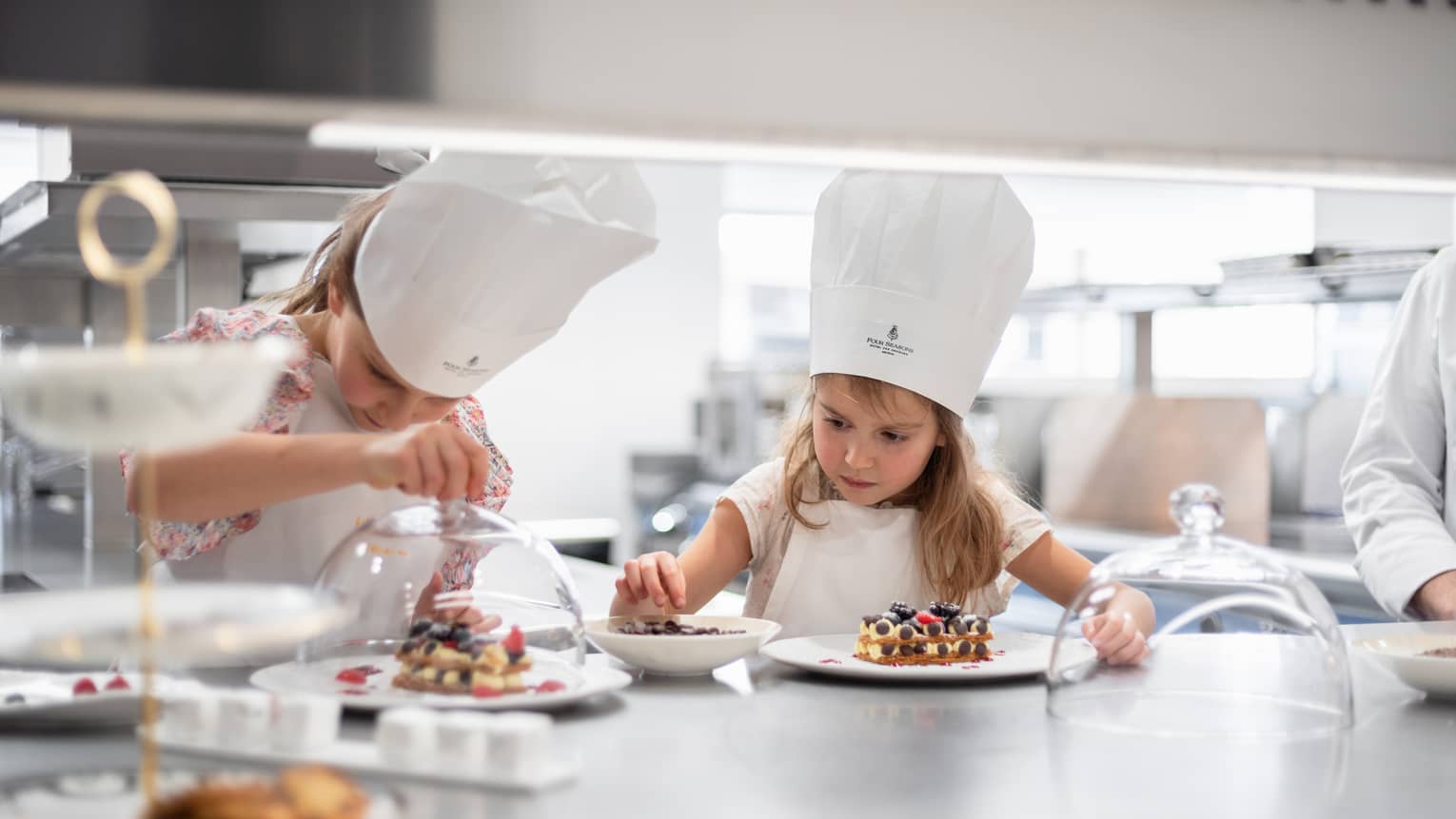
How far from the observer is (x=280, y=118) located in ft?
2.07

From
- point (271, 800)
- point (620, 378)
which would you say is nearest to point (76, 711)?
point (271, 800)

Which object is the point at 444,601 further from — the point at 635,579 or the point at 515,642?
the point at 635,579

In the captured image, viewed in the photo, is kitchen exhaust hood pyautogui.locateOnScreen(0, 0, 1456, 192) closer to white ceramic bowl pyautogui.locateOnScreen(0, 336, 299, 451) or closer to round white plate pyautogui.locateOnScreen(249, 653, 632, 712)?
white ceramic bowl pyautogui.locateOnScreen(0, 336, 299, 451)

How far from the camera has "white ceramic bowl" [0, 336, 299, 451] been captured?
501 mm

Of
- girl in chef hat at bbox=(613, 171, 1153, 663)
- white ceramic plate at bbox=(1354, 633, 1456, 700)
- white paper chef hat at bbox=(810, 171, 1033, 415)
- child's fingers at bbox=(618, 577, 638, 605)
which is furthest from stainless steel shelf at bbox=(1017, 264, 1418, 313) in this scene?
child's fingers at bbox=(618, 577, 638, 605)

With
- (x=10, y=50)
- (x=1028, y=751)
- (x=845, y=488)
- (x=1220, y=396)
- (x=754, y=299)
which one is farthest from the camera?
(x=754, y=299)

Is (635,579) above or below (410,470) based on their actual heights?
below

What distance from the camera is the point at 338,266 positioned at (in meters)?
1.38

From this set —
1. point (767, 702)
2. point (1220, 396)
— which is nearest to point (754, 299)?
point (1220, 396)

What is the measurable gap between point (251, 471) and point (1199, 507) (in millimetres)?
767

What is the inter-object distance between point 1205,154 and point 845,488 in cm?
101

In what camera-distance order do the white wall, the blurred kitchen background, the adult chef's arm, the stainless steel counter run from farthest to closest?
the white wall → the adult chef's arm → the blurred kitchen background → the stainless steel counter

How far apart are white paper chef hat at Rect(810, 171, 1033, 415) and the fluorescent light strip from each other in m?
0.76

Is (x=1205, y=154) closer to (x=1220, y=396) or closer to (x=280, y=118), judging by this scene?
(x=280, y=118)
